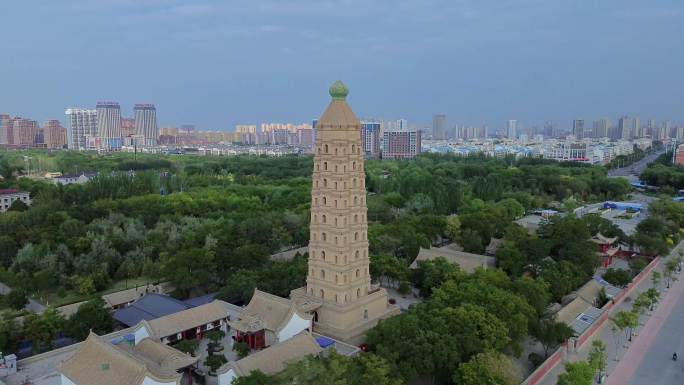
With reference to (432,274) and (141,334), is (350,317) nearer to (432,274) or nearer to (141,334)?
→ (432,274)

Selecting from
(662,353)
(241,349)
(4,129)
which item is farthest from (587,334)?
(4,129)

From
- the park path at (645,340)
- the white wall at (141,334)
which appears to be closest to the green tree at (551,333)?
the park path at (645,340)

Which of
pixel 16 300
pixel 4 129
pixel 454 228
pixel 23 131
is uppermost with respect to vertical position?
pixel 4 129

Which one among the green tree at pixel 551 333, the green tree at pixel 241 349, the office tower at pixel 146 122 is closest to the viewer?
the green tree at pixel 241 349

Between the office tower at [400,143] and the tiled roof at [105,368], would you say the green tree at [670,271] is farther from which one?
the office tower at [400,143]

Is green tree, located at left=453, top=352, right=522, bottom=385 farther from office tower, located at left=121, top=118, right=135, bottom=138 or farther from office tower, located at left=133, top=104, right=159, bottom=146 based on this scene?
office tower, located at left=133, top=104, right=159, bottom=146

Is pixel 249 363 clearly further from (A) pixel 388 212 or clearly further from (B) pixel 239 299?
(A) pixel 388 212
